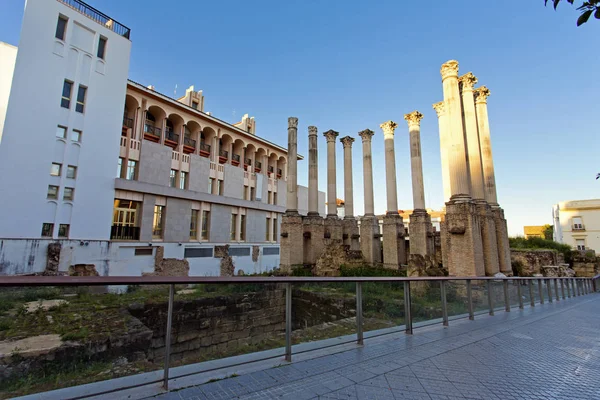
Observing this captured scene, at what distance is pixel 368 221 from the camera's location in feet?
74.6

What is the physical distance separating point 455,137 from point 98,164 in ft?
72.5

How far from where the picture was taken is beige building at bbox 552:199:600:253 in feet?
123

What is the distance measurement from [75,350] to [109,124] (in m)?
21.7

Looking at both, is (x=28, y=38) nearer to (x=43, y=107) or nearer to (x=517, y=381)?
(x=43, y=107)

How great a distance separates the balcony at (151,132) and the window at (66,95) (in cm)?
588

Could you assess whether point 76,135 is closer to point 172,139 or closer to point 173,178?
point 173,178

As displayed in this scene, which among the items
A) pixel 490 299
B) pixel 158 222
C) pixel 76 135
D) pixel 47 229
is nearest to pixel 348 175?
pixel 158 222

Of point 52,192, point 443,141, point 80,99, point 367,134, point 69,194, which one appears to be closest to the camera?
point 52,192

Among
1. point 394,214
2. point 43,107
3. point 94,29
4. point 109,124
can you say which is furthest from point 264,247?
point 94,29

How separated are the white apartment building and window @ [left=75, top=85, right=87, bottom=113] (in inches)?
2.6

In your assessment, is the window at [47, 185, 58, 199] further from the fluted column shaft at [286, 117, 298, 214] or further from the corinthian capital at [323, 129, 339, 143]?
the corinthian capital at [323, 129, 339, 143]

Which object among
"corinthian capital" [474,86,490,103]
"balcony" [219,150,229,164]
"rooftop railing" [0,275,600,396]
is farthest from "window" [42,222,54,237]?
"corinthian capital" [474,86,490,103]

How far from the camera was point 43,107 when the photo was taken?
17.2 meters

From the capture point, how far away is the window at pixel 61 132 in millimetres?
17578
